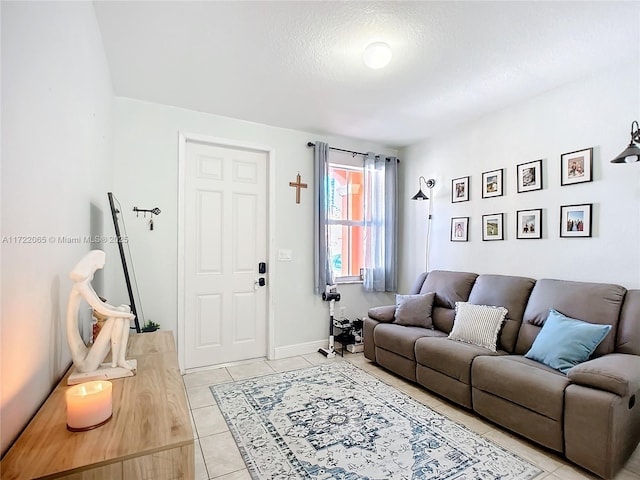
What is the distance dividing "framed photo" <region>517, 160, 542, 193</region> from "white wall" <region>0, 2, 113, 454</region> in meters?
3.47

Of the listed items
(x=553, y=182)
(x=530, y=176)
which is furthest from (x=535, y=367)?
(x=530, y=176)

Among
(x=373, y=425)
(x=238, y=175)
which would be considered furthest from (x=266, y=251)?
(x=373, y=425)

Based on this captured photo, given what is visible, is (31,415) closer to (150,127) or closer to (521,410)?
(521,410)

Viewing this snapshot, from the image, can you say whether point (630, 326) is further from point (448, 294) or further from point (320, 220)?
point (320, 220)

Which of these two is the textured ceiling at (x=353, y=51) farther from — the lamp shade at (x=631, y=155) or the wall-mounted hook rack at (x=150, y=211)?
the wall-mounted hook rack at (x=150, y=211)

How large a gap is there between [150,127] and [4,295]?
108 inches

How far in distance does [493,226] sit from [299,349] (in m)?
2.55

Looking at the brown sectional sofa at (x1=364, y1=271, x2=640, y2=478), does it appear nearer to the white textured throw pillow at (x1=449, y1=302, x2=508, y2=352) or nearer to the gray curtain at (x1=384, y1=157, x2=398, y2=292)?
the white textured throw pillow at (x1=449, y1=302, x2=508, y2=352)

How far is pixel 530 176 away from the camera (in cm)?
307

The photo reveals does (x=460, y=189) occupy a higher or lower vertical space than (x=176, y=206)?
higher

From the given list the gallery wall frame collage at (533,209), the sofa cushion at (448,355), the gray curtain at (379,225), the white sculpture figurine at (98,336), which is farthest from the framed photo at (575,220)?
the white sculpture figurine at (98,336)

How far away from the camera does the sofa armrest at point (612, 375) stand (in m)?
1.76

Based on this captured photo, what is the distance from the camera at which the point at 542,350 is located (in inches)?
91.8

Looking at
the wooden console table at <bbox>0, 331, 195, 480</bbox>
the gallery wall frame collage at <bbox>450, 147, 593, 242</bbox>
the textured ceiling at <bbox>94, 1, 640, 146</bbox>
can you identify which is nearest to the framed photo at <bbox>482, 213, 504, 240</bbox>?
the gallery wall frame collage at <bbox>450, 147, 593, 242</bbox>
